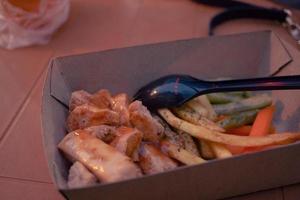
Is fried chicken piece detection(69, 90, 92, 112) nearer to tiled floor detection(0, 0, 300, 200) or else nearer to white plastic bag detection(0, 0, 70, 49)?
tiled floor detection(0, 0, 300, 200)

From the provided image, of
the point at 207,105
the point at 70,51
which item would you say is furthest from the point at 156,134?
the point at 70,51

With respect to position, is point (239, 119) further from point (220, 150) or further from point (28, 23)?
point (28, 23)

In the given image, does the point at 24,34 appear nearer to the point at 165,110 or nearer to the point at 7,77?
the point at 7,77

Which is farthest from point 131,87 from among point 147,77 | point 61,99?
point 61,99

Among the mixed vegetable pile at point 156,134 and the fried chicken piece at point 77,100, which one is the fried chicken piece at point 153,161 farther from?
the fried chicken piece at point 77,100

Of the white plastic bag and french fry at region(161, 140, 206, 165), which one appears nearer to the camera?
french fry at region(161, 140, 206, 165)

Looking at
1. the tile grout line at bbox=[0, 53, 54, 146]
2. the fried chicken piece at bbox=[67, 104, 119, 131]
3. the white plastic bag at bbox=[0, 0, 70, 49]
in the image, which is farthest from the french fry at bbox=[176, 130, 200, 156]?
the white plastic bag at bbox=[0, 0, 70, 49]

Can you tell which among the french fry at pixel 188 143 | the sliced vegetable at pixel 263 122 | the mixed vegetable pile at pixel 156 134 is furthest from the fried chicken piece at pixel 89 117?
the sliced vegetable at pixel 263 122
